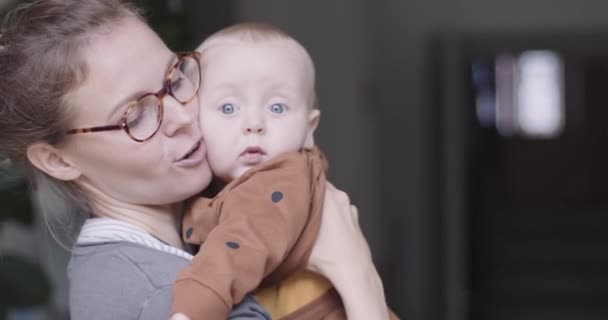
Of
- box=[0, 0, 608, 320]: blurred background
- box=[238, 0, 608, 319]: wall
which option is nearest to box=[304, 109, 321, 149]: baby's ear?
box=[0, 0, 608, 320]: blurred background

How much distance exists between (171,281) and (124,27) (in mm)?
340

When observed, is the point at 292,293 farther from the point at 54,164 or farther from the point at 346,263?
the point at 54,164

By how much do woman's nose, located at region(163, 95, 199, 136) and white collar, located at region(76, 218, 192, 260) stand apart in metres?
0.15

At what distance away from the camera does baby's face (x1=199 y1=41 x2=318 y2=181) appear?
146 cm

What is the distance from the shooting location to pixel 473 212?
244 inches

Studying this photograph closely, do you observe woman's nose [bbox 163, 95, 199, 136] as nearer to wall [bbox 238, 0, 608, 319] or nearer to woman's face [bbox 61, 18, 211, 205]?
woman's face [bbox 61, 18, 211, 205]

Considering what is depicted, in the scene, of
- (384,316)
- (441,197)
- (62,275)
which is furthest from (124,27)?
(441,197)

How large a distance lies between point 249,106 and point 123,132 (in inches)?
6.8

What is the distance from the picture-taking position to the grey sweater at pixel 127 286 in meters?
1.34

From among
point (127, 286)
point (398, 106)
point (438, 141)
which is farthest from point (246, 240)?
point (398, 106)

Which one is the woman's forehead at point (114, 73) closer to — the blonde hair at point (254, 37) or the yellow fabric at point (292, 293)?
the blonde hair at point (254, 37)

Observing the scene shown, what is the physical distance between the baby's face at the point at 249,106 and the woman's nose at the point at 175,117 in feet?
0.11

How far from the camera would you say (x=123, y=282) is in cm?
137

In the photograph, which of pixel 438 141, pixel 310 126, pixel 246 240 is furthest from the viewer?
pixel 438 141
